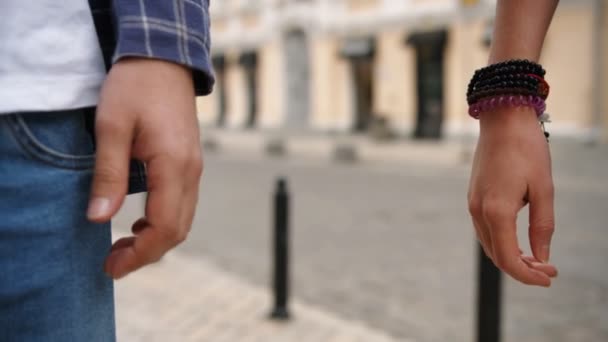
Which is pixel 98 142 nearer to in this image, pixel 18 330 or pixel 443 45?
pixel 18 330

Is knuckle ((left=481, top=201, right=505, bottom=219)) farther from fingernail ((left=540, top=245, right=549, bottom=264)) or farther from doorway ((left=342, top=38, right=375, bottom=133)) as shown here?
doorway ((left=342, top=38, right=375, bottom=133))

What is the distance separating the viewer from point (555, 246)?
6.72m

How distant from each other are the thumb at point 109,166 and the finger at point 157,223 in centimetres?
4

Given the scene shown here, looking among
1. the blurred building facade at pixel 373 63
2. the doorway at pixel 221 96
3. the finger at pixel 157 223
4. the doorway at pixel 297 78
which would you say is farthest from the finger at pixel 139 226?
the doorway at pixel 221 96

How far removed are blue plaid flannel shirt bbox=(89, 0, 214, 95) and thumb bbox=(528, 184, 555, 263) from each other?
0.60 m

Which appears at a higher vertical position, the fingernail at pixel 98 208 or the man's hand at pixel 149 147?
the man's hand at pixel 149 147

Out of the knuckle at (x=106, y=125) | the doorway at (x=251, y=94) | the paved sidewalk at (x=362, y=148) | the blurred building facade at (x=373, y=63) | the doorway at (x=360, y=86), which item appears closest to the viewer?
the knuckle at (x=106, y=125)

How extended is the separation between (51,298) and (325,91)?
2620 centimetres

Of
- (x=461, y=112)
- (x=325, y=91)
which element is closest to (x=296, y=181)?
(x=461, y=112)

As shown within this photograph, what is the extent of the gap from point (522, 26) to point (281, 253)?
3362 mm

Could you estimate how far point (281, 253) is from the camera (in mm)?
4520

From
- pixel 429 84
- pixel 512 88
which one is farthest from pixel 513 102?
pixel 429 84

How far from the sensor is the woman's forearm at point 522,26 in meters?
1.31

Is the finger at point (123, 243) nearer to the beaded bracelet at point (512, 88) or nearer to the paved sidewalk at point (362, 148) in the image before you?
the beaded bracelet at point (512, 88)
